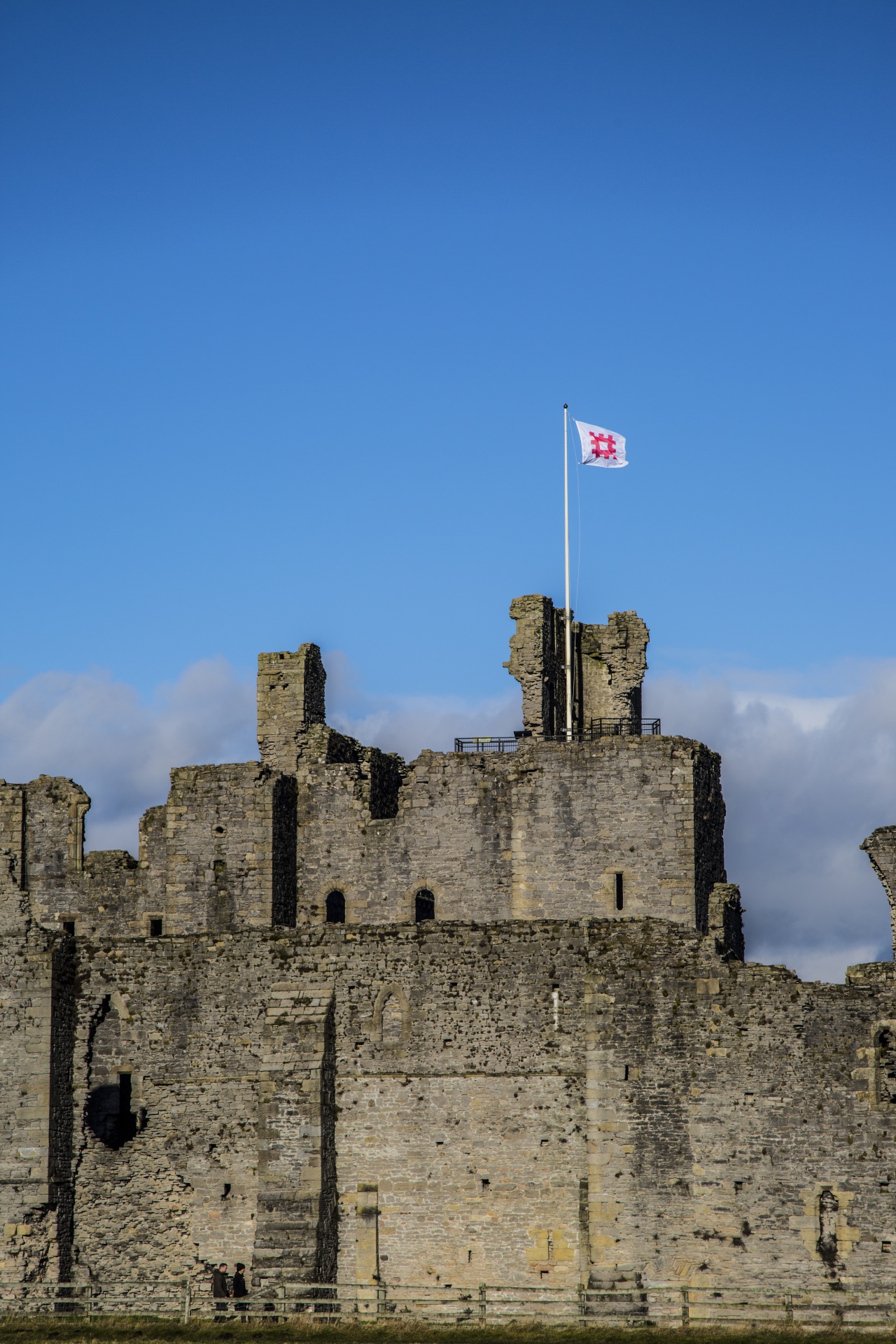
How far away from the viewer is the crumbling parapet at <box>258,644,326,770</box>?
2564 inches

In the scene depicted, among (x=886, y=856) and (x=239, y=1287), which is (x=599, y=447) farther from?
(x=239, y=1287)

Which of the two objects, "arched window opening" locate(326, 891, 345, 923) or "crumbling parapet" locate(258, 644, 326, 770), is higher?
"crumbling parapet" locate(258, 644, 326, 770)

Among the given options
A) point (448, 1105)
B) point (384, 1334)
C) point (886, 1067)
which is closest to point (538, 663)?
point (448, 1105)

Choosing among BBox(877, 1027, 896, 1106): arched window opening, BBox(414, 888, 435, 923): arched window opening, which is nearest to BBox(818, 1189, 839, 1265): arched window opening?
BBox(877, 1027, 896, 1106): arched window opening

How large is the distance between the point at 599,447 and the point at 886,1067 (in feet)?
78.3

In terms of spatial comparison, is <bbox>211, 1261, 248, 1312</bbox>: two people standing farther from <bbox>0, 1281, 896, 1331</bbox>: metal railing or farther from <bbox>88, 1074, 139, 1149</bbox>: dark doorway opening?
<bbox>88, 1074, 139, 1149</bbox>: dark doorway opening

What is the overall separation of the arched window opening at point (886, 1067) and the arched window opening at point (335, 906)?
63.3 ft

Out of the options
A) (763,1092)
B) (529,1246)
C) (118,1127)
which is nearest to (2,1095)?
(118,1127)

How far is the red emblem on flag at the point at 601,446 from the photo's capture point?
217 ft

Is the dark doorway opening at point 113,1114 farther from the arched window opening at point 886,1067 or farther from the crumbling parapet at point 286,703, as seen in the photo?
the arched window opening at point 886,1067

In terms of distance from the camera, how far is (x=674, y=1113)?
1902 inches

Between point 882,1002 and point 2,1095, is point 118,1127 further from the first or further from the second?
point 882,1002

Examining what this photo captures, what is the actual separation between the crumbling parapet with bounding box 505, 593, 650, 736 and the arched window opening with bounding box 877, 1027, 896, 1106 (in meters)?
18.5

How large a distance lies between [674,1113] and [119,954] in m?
13.4
